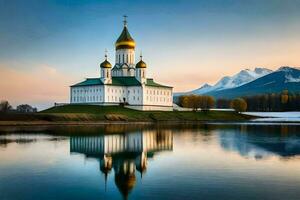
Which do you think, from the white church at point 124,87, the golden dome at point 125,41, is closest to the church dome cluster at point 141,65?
the white church at point 124,87

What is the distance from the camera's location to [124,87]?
93938 millimetres

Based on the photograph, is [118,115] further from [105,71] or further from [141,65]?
[141,65]

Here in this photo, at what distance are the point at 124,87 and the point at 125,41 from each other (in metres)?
11.3

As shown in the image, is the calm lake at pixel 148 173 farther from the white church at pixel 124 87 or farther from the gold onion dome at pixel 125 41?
the gold onion dome at pixel 125 41

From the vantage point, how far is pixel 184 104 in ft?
343

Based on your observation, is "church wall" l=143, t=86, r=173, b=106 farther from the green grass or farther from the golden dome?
the golden dome

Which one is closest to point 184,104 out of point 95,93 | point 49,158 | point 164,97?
point 164,97

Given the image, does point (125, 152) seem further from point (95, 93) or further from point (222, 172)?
point (95, 93)

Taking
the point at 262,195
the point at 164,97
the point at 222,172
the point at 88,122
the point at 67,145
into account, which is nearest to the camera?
the point at 262,195

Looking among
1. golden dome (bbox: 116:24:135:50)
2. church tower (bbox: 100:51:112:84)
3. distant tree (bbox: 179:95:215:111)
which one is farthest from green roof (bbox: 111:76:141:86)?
distant tree (bbox: 179:95:215:111)

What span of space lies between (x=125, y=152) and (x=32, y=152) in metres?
5.64

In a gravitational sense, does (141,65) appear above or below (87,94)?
above

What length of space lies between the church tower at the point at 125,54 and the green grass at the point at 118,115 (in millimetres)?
14962

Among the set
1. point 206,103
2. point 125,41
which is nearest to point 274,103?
point 206,103
